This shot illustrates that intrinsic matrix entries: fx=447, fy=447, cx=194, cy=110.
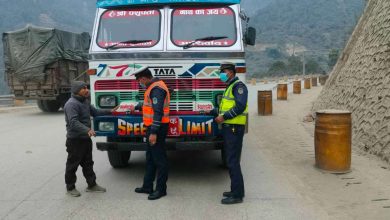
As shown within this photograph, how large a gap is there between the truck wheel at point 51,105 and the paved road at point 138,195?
8.99 meters

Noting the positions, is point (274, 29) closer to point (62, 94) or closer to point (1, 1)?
point (1, 1)

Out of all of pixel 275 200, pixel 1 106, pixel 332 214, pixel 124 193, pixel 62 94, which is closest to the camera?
pixel 332 214

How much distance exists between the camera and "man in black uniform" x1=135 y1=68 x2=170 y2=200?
5.59m

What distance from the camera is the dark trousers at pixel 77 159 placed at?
19.2 feet

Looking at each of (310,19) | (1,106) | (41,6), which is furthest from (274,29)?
(1,106)

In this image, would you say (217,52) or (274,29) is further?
(274,29)

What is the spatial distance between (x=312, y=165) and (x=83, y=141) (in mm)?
3912

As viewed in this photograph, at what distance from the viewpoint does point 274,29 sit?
14100cm

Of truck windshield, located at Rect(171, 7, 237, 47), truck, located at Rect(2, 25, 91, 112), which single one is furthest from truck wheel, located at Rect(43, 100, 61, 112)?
truck windshield, located at Rect(171, 7, 237, 47)

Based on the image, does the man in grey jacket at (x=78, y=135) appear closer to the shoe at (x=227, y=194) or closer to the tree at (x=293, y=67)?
the shoe at (x=227, y=194)

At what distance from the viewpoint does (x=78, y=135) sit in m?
5.77

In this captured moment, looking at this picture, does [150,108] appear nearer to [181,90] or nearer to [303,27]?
[181,90]

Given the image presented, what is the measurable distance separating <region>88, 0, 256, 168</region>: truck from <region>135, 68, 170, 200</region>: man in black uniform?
38 centimetres

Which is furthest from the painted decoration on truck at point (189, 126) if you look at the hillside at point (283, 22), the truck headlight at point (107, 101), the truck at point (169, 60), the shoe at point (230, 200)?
the hillside at point (283, 22)
